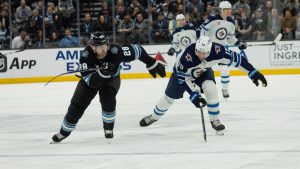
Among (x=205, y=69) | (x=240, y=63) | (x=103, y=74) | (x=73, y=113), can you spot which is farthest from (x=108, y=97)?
(x=240, y=63)

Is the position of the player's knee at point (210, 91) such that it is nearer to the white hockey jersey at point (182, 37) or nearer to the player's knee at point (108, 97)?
the player's knee at point (108, 97)

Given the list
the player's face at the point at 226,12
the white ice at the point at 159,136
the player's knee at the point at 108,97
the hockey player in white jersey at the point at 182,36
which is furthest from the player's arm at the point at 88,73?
the hockey player in white jersey at the point at 182,36

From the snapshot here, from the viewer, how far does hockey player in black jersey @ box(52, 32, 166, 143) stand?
21.2ft

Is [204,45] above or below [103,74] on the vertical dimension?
above

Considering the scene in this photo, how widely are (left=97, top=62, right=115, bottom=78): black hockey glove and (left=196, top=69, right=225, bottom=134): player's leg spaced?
97 centimetres

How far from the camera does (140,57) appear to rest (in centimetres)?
668

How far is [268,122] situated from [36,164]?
10.3 feet

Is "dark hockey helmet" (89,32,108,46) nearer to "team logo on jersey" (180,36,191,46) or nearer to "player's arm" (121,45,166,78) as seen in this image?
"player's arm" (121,45,166,78)

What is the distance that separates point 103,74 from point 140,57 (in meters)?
0.39

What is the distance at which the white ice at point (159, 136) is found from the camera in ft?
18.2

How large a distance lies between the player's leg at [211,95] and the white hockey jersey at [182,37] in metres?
5.71

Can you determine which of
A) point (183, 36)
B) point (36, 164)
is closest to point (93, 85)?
point (36, 164)

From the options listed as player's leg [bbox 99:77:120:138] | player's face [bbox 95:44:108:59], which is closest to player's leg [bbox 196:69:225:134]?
player's leg [bbox 99:77:120:138]

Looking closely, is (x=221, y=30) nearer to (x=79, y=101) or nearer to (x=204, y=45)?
(x=204, y=45)
